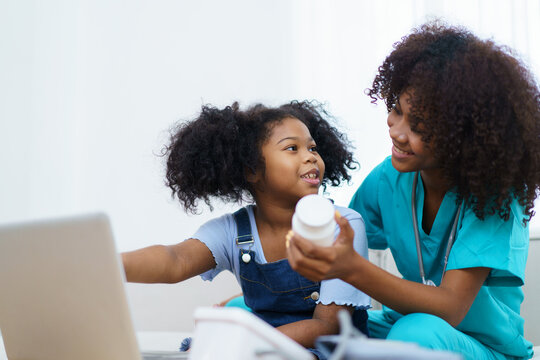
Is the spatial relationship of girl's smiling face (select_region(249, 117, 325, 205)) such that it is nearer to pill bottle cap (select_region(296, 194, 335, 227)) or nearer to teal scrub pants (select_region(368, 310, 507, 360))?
teal scrub pants (select_region(368, 310, 507, 360))

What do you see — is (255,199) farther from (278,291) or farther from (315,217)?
(315,217)

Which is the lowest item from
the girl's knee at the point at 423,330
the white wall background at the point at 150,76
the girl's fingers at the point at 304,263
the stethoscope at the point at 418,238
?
the girl's knee at the point at 423,330

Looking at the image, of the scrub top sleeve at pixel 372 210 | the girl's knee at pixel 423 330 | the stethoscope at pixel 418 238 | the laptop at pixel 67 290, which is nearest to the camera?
the laptop at pixel 67 290

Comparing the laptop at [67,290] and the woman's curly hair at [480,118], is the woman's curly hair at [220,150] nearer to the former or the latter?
the woman's curly hair at [480,118]

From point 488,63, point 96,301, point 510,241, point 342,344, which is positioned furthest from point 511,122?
point 96,301

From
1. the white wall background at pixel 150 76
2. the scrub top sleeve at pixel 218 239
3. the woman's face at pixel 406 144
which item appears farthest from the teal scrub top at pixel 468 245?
the white wall background at pixel 150 76

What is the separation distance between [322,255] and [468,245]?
422 mm

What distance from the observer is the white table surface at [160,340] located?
1639 mm

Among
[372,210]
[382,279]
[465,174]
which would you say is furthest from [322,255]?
[372,210]

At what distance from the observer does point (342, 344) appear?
2.09 feet

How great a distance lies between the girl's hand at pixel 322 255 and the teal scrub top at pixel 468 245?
33cm

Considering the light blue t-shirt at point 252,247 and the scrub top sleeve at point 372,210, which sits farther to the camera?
the scrub top sleeve at point 372,210

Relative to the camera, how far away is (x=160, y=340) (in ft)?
5.75

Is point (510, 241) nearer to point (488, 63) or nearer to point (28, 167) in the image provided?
point (488, 63)
